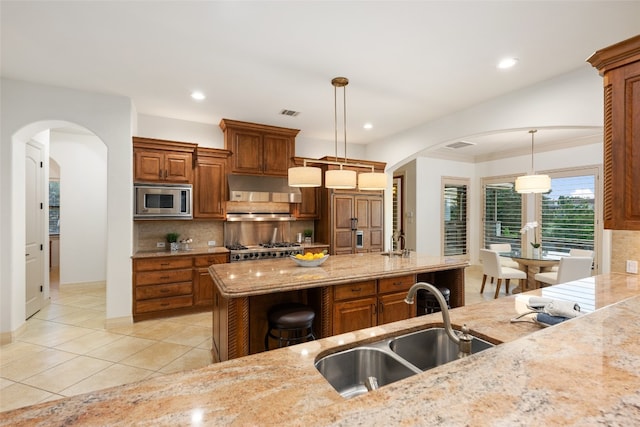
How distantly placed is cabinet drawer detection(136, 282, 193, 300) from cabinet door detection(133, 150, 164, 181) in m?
1.49

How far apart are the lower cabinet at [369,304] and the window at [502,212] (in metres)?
5.50

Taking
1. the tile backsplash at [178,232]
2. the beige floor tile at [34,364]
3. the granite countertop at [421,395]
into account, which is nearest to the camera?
the granite countertop at [421,395]

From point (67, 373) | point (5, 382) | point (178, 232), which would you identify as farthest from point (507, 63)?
point (5, 382)

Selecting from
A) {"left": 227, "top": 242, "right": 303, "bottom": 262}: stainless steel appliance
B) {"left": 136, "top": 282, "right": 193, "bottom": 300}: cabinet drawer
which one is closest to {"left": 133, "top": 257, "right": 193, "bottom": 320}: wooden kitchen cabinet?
{"left": 136, "top": 282, "right": 193, "bottom": 300}: cabinet drawer

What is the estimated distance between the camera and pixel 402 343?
1503 mm

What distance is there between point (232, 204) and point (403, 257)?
2919mm

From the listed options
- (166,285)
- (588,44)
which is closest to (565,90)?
(588,44)

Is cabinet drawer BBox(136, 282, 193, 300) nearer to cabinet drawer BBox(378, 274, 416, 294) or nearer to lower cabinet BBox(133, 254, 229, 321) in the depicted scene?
lower cabinet BBox(133, 254, 229, 321)

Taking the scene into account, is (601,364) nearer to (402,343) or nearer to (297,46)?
(402,343)

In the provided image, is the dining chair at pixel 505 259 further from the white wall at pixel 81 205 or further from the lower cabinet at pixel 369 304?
the white wall at pixel 81 205

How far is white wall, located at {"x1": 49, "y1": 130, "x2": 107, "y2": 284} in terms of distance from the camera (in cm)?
561

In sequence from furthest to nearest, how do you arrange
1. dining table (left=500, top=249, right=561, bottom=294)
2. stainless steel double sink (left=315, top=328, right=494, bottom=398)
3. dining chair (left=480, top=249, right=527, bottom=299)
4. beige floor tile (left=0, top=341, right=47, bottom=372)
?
dining chair (left=480, top=249, right=527, bottom=299) < dining table (left=500, top=249, right=561, bottom=294) < beige floor tile (left=0, top=341, right=47, bottom=372) < stainless steel double sink (left=315, top=328, right=494, bottom=398)

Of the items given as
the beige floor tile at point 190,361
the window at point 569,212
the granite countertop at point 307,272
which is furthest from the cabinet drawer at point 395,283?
the window at point 569,212

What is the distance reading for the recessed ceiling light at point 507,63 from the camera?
114 inches
